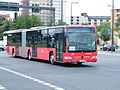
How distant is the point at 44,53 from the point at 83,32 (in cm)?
491

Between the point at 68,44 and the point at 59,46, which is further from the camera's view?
the point at 59,46

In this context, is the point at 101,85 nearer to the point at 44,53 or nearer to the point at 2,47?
the point at 44,53

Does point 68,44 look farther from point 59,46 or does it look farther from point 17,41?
point 17,41

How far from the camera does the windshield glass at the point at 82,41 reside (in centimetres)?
2484

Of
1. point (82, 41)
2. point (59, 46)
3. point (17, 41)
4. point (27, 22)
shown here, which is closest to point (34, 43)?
point (17, 41)

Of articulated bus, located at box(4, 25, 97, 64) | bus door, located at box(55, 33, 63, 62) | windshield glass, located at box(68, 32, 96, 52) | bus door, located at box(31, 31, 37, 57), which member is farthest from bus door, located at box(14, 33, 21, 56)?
windshield glass, located at box(68, 32, 96, 52)

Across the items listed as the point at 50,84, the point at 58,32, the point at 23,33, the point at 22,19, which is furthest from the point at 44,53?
the point at 22,19

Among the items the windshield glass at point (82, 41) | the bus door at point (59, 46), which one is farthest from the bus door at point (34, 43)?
the windshield glass at point (82, 41)

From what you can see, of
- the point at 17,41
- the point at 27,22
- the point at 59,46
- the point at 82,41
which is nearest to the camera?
the point at 82,41

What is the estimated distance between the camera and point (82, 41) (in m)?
25.0

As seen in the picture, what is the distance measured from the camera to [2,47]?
234ft

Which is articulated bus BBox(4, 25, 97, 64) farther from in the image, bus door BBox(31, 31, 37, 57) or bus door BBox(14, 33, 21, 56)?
bus door BBox(14, 33, 21, 56)

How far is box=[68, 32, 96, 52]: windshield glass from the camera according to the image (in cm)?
2484

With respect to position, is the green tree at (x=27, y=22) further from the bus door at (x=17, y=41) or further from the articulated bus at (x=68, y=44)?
the articulated bus at (x=68, y=44)
